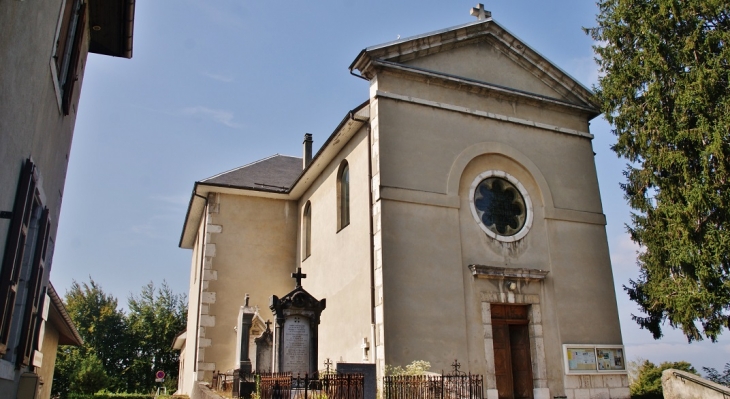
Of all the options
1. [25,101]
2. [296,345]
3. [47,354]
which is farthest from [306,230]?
[25,101]

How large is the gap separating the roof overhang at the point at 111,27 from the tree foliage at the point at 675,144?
36.6ft

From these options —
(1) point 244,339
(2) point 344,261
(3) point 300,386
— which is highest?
(2) point 344,261

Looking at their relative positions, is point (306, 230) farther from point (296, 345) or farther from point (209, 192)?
point (296, 345)

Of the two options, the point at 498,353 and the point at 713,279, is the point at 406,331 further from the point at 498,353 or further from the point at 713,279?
the point at 713,279

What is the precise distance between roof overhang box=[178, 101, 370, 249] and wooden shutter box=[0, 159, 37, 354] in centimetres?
899

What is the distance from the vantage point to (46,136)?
650 cm

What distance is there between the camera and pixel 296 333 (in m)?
12.0

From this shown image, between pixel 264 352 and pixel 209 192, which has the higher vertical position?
pixel 209 192

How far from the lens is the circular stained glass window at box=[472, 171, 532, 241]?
13852mm

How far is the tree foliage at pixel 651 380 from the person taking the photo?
14.4m

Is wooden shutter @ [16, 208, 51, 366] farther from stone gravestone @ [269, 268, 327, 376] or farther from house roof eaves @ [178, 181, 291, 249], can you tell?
house roof eaves @ [178, 181, 291, 249]

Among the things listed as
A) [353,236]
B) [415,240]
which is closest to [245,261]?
[353,236]

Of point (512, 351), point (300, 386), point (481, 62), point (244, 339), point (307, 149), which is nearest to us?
point (300, 386)

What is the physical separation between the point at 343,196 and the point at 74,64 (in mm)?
9000
